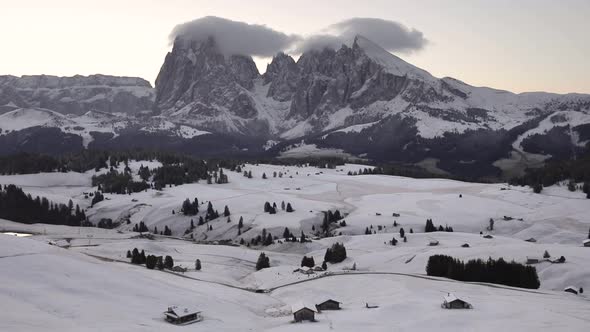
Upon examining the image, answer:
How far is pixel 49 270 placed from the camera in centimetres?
9356

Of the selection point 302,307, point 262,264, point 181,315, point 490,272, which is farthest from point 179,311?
point 262,264

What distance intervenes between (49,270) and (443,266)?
272ft

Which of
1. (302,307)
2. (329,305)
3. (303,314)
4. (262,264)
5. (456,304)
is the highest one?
(456,304)

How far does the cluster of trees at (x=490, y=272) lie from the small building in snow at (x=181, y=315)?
62571mm

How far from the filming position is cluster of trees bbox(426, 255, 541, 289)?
374ft

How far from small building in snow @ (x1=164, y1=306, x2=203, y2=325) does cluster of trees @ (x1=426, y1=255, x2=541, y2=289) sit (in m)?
62.6

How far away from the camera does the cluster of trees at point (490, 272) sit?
114 meters

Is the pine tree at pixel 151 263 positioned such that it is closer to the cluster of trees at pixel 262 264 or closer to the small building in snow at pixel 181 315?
the cluster of trees at pixel 262 264

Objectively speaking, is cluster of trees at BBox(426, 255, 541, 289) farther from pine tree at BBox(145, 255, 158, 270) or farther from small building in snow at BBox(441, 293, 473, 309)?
pine tree at BBox(145, 255, 158, 270)

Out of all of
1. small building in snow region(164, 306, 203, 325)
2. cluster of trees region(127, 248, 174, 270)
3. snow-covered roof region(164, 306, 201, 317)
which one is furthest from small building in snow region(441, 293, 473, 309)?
cluster of trees region(127, 248, 174, 270)

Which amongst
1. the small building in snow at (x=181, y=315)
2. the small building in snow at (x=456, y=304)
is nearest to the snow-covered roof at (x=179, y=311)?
the small building in snow at (x=181, y=315)

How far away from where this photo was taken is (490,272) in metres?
118

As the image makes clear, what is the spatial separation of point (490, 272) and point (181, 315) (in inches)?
2725

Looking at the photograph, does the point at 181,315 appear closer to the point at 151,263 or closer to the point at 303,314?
the point at 303,314
